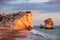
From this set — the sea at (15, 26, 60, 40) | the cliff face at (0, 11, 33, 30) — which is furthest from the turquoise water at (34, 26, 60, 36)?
the cliff face at (0, 11, 33, 30)

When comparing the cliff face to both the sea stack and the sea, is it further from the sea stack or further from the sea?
the sea stack

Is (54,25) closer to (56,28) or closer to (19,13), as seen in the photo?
(56,28)

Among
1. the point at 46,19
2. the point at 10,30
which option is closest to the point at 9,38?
the point at 10,30

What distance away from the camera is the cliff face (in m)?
9.63

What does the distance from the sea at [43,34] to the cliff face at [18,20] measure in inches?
5.7

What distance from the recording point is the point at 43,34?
384 inches

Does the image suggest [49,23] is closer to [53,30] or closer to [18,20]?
[53,30]

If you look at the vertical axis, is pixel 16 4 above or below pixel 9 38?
above

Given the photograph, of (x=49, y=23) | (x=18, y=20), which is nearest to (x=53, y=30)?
(x=49, y=23)

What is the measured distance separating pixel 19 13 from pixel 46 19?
0.55 meters

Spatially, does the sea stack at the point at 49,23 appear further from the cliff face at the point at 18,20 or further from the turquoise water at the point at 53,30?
the cliff face at the point at 18,20

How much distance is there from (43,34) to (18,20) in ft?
1.88

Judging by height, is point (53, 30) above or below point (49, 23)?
below

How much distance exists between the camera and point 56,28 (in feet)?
31.8
